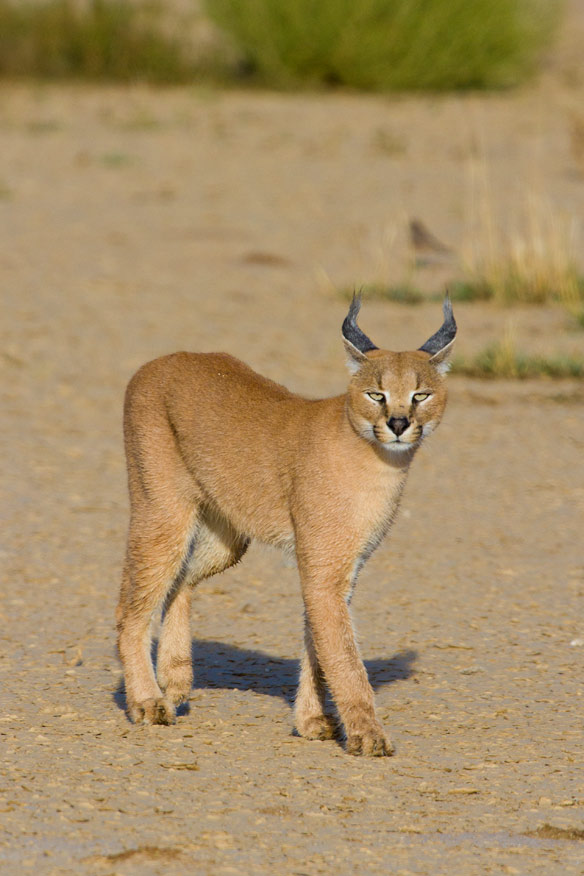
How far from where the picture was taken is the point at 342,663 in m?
4.87

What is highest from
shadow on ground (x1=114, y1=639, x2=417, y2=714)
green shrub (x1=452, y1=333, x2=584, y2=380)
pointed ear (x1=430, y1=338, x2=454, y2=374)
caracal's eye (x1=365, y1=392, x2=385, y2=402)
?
pointed ear (x1=430, y1=338, x2=454, y2=374)

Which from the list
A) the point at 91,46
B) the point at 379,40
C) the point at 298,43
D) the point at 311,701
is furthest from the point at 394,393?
the point at 91,46

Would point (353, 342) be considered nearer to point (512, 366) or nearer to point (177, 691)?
point (177, 691)

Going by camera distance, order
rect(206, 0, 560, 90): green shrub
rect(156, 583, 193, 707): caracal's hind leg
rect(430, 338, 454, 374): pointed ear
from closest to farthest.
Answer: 1. rect(430, 338, 454, 374): pointed ear
2. rect(156, 583, 193, 707): caracal's hind leg
3. rect(206, 0, 560, 90): green shrub

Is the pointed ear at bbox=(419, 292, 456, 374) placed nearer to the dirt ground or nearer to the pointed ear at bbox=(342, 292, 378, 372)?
the pointed ear at bbox=(342, 292, 378, 372)

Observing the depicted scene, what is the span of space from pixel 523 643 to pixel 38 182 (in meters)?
11.8

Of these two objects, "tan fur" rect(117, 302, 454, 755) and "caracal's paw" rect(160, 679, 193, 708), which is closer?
"tan fur" rect(117, 302, 454, 755)

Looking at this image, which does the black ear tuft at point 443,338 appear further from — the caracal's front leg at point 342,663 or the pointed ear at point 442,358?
the caracal's front leg at point 342,663

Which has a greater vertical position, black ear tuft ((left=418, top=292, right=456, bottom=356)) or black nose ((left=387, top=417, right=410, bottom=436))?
black ear tuft ((left=418, top=292, right=456, bottom=356))

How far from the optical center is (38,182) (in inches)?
660

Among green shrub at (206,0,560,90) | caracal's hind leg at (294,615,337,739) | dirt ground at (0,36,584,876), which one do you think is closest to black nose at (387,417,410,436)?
caracal's hind leg at (294,615,337,739)

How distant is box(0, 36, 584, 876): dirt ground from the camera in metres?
4.34

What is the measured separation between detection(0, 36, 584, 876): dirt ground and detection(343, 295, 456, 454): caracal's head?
3.43 ft

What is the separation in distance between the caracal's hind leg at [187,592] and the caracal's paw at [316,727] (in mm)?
533
